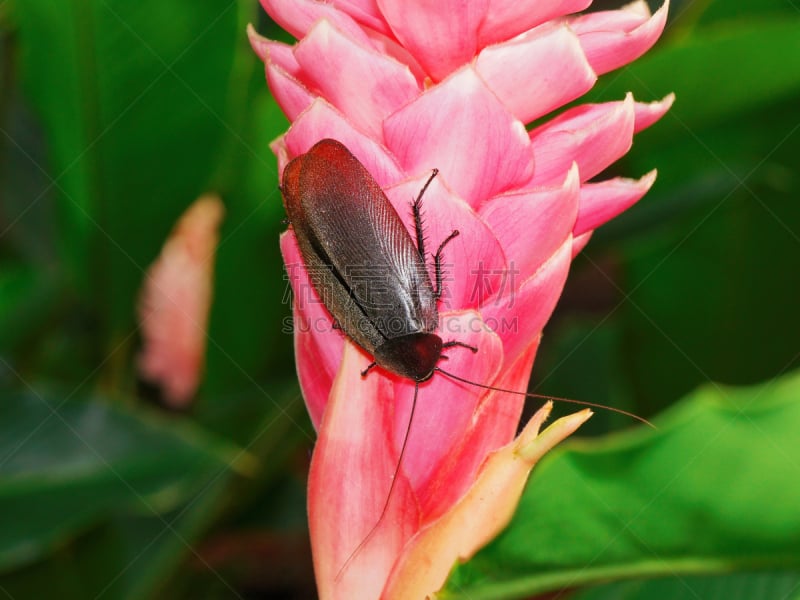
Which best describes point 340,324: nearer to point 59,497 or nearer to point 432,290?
point 432,290

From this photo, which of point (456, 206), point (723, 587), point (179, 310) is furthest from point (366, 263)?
point (179, 310)

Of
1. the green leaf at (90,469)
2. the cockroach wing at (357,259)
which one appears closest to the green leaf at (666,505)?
the cockroach wing at (357,259)

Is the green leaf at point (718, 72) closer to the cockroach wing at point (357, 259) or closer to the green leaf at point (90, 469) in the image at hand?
the cockroach wing at point (357, 259)

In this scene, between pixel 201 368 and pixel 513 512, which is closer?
pixel 513 512

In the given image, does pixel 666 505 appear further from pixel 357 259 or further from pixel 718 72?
pixel 718 72

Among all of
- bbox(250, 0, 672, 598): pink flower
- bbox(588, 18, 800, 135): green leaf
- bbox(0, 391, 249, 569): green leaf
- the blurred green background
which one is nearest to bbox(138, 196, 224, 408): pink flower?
the blurred green background

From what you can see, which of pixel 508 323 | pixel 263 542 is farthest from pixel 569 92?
pixel 263 542

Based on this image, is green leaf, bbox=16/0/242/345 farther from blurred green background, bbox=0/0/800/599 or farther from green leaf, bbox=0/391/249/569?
green leaf, bbox=0/391/249/569
